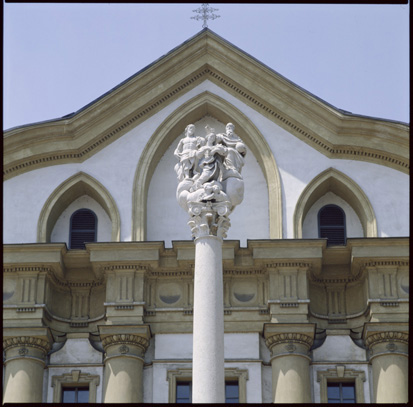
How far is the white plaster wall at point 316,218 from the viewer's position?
2678cm

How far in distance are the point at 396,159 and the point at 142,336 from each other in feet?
21.5

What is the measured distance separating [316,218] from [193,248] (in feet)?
9.37

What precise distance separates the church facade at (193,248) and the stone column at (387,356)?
0.08 ft

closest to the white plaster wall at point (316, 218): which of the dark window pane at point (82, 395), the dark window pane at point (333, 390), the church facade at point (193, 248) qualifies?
the church facade at point (193, 248)

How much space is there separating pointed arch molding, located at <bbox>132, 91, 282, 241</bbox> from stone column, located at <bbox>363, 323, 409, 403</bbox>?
289cm

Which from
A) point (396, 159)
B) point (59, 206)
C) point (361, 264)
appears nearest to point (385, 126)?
point (396, 159)

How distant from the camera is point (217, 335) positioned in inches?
766

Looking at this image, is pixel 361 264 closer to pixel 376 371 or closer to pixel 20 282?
pixel 376 371

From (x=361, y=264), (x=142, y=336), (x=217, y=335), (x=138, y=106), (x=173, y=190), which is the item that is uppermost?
(x=138, y=106)

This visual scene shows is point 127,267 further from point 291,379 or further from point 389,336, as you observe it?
point 389,336

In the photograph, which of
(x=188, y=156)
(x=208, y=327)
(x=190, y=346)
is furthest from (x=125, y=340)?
(x=208, y=327)

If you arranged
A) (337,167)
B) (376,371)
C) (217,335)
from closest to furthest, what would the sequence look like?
(217,335)
(376,371)
(337,167)

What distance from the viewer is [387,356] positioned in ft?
82.2

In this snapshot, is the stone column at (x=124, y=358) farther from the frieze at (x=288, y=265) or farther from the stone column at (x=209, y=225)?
the stone column at (x=209, y=225)
